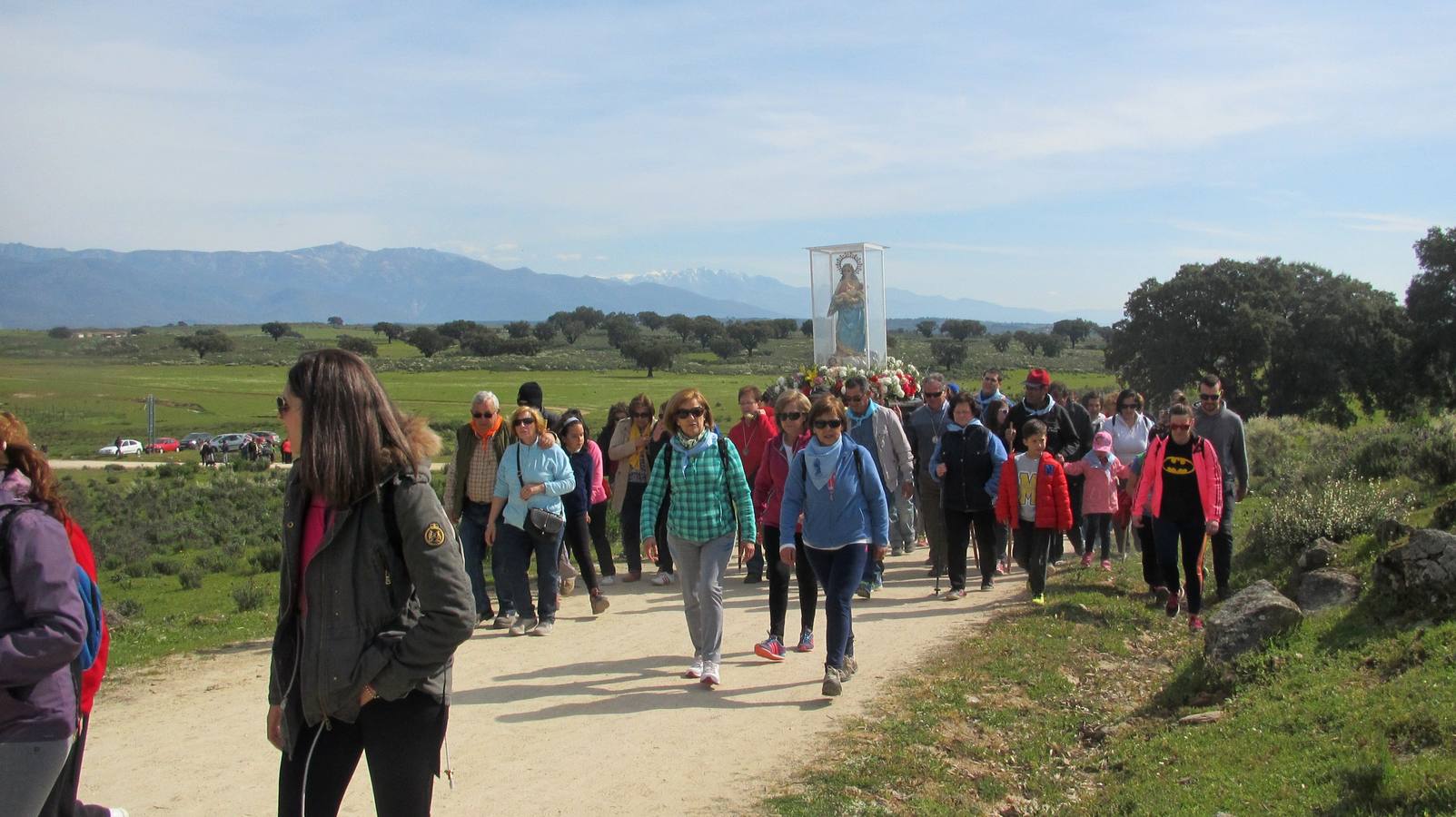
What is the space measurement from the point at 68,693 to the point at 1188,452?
315 inches

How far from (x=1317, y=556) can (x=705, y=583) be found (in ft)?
17.7

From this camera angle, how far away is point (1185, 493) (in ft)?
30.1

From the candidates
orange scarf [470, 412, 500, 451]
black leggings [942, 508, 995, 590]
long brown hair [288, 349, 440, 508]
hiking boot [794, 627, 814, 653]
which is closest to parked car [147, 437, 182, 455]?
orange scarf [470, 412, 500, 451]

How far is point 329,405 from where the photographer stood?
3.20m

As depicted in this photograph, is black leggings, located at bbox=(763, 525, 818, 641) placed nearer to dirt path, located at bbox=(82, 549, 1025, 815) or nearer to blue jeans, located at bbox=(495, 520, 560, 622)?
dirt path, located at bbox=(82, 549, 1025, 815)

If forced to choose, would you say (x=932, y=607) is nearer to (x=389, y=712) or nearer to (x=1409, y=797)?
(x=1409, y=797)

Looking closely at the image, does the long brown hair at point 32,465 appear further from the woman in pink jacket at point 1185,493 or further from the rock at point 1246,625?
the woman in pink jacket at point 1185,493

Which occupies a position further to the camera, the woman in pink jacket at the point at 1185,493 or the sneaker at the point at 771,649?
the woman in pink jacket at the point at 1185,493

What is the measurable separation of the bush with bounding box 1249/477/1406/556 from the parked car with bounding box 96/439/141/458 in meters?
51.0

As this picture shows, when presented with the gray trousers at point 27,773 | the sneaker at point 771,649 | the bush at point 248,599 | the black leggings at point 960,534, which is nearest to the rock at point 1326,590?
the black leggings at point 960,534

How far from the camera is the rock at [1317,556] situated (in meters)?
A: 9.51

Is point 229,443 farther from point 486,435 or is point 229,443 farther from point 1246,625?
point 1246,625

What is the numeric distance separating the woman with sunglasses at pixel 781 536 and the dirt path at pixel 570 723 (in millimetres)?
190

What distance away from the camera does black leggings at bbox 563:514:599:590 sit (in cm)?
1004
